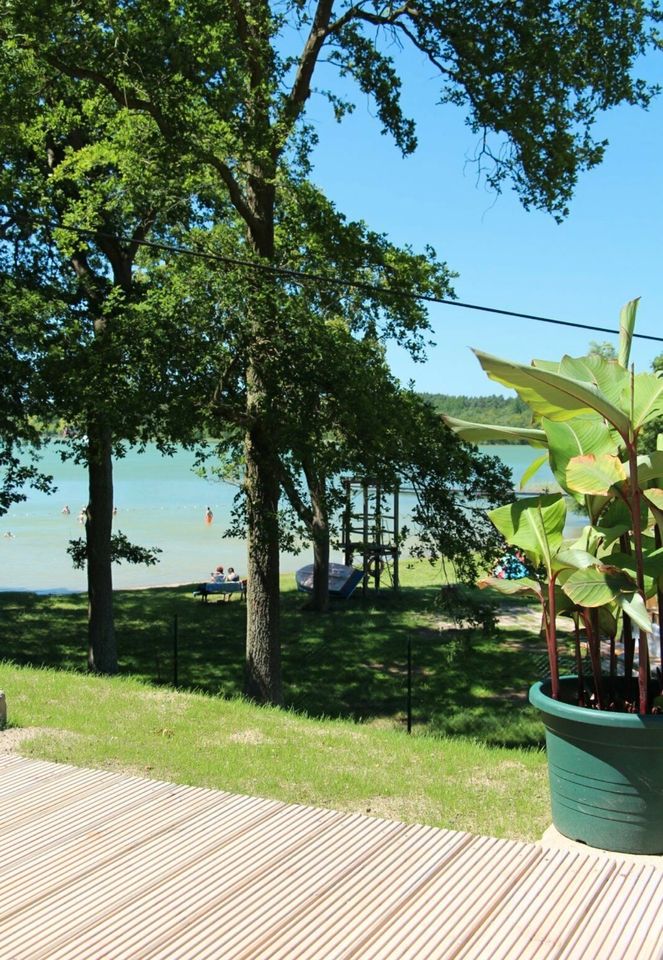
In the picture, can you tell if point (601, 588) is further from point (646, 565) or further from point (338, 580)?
point (338, 580)

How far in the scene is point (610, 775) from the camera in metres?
3.63

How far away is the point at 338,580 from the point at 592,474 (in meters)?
18.9

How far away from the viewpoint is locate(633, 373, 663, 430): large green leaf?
354 cm

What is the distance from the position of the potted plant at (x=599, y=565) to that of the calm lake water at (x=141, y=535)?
8.77 meters

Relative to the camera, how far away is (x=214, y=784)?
5156 millimetres

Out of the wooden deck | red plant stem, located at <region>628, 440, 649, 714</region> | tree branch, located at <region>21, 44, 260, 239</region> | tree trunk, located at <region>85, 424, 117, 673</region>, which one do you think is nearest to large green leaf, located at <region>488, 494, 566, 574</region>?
red plant stem, located at <region>628, 440, 649, 714</region>

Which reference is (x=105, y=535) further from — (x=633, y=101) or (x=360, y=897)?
(x=360, y=897)

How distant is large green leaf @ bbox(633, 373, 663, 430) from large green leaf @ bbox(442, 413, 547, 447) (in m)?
0.64

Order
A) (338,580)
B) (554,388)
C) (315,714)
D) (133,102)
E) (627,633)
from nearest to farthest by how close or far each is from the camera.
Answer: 1. (554,388)
2. (627,633)
3. (133,102)
4. (315,714)
5. (338,580)

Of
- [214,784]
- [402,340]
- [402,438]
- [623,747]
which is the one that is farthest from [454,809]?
[402,340]

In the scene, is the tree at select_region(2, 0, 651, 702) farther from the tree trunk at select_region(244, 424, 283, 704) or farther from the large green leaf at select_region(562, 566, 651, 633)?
the large green leaf at select_region(562, 566, 651, 633)

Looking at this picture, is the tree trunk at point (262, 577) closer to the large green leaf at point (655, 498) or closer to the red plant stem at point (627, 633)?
the red plant stem at point (627, 633)

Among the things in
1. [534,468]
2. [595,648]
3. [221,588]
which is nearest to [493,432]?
[534,468]

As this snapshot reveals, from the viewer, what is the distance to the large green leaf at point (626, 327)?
4004mm
